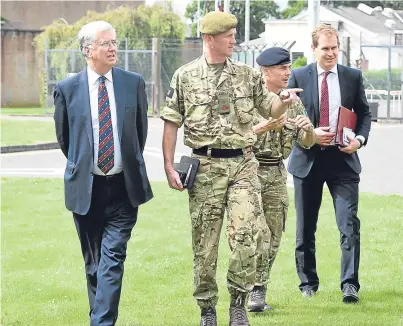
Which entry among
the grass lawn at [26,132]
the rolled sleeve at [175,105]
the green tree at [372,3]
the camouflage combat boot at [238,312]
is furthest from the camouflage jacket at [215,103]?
the green tree at [372,3]

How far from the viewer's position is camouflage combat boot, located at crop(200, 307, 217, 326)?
7.13m

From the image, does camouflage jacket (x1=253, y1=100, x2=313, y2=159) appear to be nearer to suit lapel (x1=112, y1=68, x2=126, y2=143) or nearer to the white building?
suit lapel (x1=112, y1=68, x2=126, y2=143)

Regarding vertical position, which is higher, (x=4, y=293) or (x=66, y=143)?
(x=66, y=143)

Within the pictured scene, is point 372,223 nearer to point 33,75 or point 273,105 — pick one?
point 273,105

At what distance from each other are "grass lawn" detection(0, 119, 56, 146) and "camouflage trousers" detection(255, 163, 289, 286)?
17.9 meters

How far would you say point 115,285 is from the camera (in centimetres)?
679

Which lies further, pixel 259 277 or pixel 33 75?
pixel 33 75

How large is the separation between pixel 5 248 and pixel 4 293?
2.45 metres

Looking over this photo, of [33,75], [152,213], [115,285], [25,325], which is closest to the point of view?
[115,285]

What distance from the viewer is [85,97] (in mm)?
6859

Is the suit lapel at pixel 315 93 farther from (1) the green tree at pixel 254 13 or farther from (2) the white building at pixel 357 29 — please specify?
(1) the green tree at pixel 254 13

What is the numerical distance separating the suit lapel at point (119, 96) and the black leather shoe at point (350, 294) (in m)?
2.44

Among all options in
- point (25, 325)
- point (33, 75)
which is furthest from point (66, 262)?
point (33, 75)

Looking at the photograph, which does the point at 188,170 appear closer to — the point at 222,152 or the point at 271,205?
the point at 222,152
